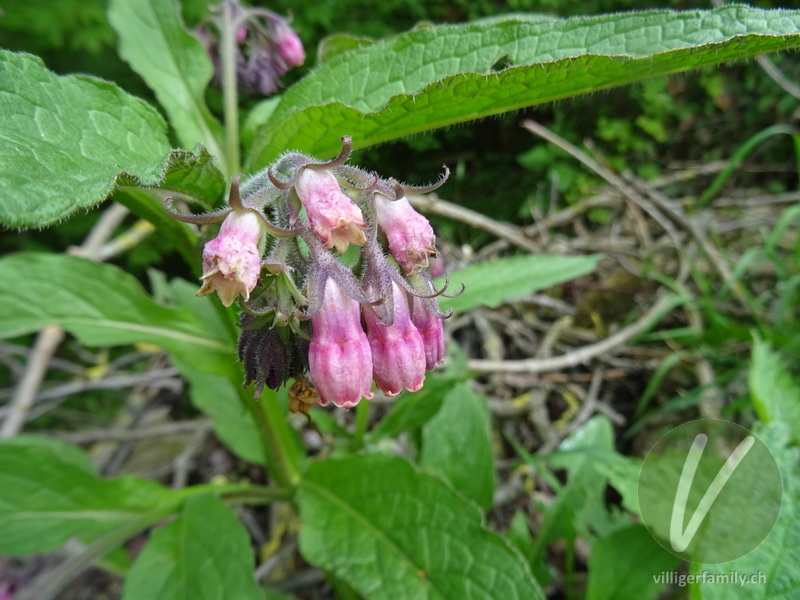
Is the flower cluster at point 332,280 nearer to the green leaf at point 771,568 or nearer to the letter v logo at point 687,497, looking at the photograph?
the green leaf at point 771,568

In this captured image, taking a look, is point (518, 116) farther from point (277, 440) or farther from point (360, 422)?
point (277, 440)

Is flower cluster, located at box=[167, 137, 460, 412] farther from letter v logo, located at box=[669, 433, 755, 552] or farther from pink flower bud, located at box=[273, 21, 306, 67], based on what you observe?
pink flower bud, located at box=[273, 21, 306, 67]

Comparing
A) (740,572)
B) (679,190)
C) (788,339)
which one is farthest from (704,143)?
(740,572)

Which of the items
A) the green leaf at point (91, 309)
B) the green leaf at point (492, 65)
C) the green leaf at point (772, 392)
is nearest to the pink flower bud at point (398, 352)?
the green leaf at point (492, 65)

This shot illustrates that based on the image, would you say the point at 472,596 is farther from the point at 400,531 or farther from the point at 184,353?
the point at 184,353

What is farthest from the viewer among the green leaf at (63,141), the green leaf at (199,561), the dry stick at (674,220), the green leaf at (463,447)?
the dry stick at (674,220)

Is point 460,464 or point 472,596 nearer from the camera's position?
point 472,596
